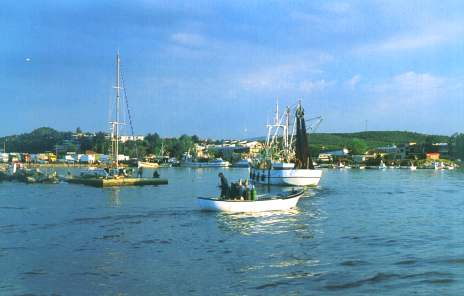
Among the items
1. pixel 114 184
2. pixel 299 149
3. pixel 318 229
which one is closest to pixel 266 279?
pixel 318 229

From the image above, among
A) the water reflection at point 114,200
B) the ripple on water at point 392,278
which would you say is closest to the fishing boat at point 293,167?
the water reflection at point 114,200

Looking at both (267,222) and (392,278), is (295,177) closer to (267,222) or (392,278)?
(267,222)

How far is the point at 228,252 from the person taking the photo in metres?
28.2

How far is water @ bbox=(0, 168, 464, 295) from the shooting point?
2136 centimetres

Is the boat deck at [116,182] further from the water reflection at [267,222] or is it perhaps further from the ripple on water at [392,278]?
the ripple on water at [392,278]

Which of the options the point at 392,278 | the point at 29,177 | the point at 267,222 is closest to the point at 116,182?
the point at 29,177

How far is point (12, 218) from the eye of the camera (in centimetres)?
4191

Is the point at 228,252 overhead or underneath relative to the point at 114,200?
underneath

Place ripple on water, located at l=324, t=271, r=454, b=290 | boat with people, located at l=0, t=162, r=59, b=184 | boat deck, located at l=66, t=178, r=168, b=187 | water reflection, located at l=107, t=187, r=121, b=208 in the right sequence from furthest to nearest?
boat with people, located at l=0, t=162, r=59, b=184, boat deck, located at l=66, t=178, r=168, b=187, water reflection, located at l=107, t=187, r=121, b=208, ripple on water, located at l=324, t=271, r=454, b=290

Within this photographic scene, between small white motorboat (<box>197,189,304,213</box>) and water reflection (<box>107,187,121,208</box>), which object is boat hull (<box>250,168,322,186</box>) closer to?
water reflection (<box>107,187,121,208</box>)

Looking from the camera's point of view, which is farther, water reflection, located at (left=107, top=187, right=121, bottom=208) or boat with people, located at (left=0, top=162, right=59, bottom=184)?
boat with people, located at (left=0, top=162, right=59, bottom=184)

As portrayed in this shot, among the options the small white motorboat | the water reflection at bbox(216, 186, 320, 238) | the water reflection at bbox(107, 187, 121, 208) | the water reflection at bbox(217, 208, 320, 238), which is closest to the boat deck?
the water reflection at bbox(107, 187, 121, 208)

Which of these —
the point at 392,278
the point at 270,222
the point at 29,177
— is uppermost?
the point at 29,177

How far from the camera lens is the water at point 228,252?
21.4 meters
